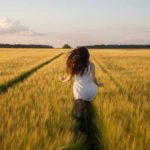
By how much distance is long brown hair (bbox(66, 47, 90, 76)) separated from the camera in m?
5.52

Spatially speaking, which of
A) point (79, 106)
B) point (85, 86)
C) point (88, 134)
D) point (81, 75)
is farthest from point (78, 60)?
point (88, 134)

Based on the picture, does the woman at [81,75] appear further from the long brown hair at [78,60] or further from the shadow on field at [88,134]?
the shadow on field at [88,134]

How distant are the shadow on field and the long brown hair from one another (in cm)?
65

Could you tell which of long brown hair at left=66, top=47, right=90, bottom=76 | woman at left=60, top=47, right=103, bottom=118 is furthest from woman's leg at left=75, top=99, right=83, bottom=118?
long brown hair at left=66, top=47, right=90, bottom=76

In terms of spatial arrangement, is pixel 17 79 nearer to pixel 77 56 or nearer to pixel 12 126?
pixel 77 56

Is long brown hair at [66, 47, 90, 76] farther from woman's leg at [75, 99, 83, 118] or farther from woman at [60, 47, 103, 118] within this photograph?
woman's leg at [75, 99, 83, 118]

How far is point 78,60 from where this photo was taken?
5.53 meters

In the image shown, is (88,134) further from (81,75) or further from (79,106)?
(81,75)

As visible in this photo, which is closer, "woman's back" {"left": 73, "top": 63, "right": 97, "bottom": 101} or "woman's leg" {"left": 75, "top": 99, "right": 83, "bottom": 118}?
"woman's leg" {"left": 75, "top": 99, "right": 83, "bottom": 118}

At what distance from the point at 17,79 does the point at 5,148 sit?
28.5 feet

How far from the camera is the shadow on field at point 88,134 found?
13.4ft

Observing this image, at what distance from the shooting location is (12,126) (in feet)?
14.0

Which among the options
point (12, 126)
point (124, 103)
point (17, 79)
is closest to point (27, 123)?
point (12, 126)

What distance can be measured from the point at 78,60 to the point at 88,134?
105 cm
